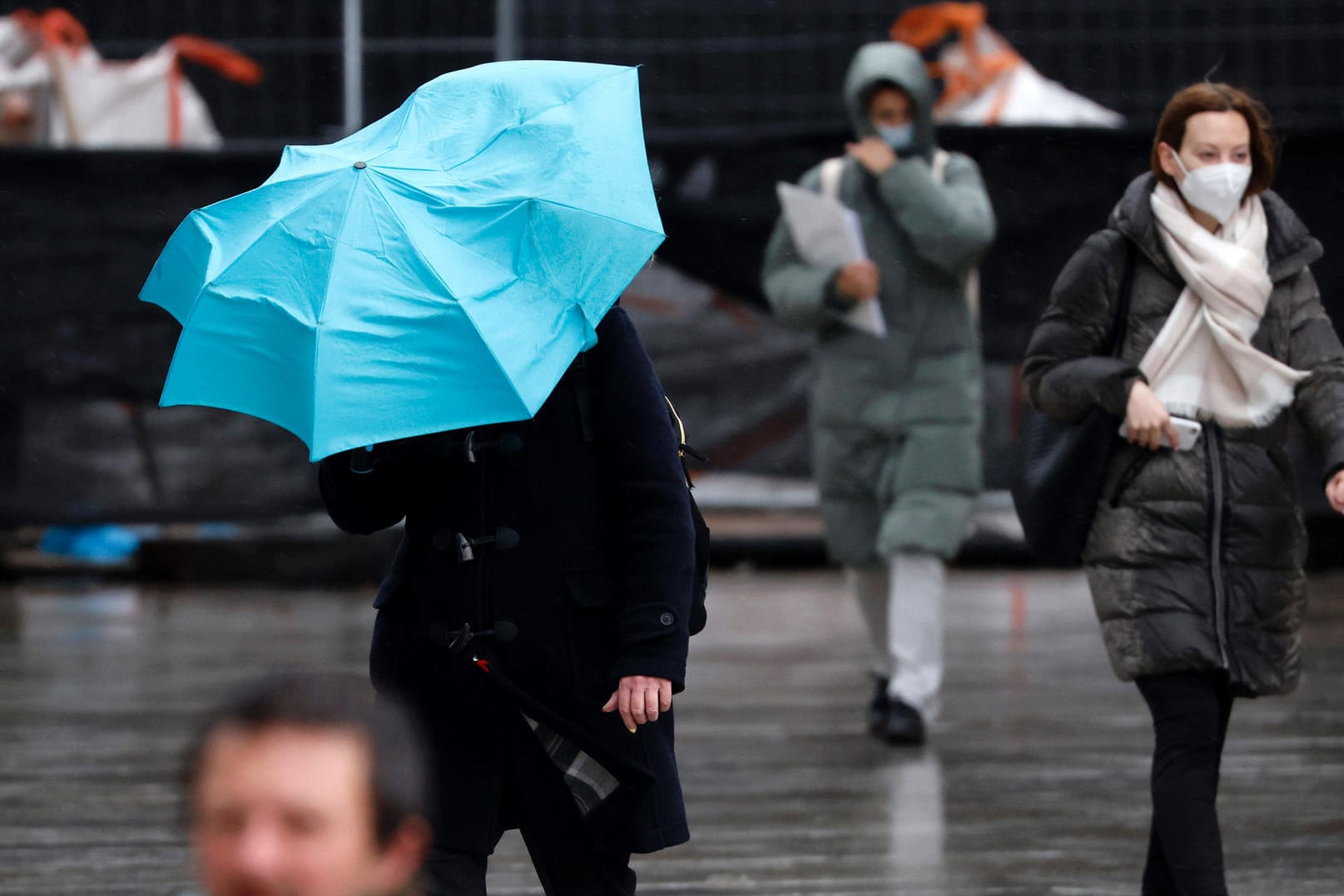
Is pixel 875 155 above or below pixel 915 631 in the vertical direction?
above

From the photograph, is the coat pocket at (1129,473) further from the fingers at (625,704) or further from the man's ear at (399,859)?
the man's ear at (399,859)

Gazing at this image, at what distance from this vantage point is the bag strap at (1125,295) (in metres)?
4.45

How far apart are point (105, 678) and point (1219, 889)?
17.3 feet

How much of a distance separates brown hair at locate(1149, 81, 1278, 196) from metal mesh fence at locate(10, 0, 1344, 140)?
6450 mm

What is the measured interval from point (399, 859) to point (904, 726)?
16.7ft

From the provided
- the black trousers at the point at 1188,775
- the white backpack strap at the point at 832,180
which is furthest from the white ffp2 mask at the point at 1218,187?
the white backpack strap at the point at 832,180

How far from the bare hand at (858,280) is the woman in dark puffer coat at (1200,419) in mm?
2445

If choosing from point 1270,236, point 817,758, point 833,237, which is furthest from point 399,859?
point 833,237

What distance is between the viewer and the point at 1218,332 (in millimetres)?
4281

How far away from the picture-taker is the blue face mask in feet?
23.2

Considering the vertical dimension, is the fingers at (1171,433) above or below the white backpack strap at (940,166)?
below

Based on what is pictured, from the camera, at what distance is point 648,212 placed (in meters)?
3.17

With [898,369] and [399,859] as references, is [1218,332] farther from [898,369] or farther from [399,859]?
[399,859]

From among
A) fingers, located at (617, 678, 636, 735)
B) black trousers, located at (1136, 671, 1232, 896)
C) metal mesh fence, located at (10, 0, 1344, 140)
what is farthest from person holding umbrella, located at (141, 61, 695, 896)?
metal mesh fence, located at (10, 0, 1344, 140)
